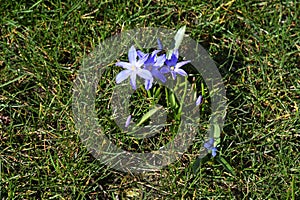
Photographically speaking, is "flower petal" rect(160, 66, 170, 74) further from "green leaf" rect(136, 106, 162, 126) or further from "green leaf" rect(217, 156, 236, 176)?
"green leaf" rect(217, 156, 236, 176)

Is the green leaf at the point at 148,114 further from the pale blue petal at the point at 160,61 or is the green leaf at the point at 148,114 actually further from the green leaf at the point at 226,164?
the green leaf at the point at 226,164

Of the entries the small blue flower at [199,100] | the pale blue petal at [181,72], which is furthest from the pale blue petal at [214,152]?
the pale blue petal at [181,72]

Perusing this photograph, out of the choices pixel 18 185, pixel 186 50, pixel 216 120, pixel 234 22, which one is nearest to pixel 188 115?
pixel 216 120

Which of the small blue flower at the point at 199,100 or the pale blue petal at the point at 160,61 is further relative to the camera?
the small blue flower at the point at 199,100

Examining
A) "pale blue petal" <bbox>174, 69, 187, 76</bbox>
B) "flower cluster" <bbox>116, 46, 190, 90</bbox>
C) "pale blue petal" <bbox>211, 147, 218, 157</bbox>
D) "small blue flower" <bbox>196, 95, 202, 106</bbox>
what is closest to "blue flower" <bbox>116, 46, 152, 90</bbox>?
"flower cluster" <bbox>116, 46, 190, 90</bbox>

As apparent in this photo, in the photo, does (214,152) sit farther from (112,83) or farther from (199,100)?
(112,83)

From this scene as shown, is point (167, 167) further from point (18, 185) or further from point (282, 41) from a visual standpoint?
point (282, 41)

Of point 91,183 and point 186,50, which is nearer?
point 91,183

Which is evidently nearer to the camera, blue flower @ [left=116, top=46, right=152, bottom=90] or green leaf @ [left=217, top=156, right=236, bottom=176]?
blue flower @ [left=116, top=46, right=152, bottom=90]
